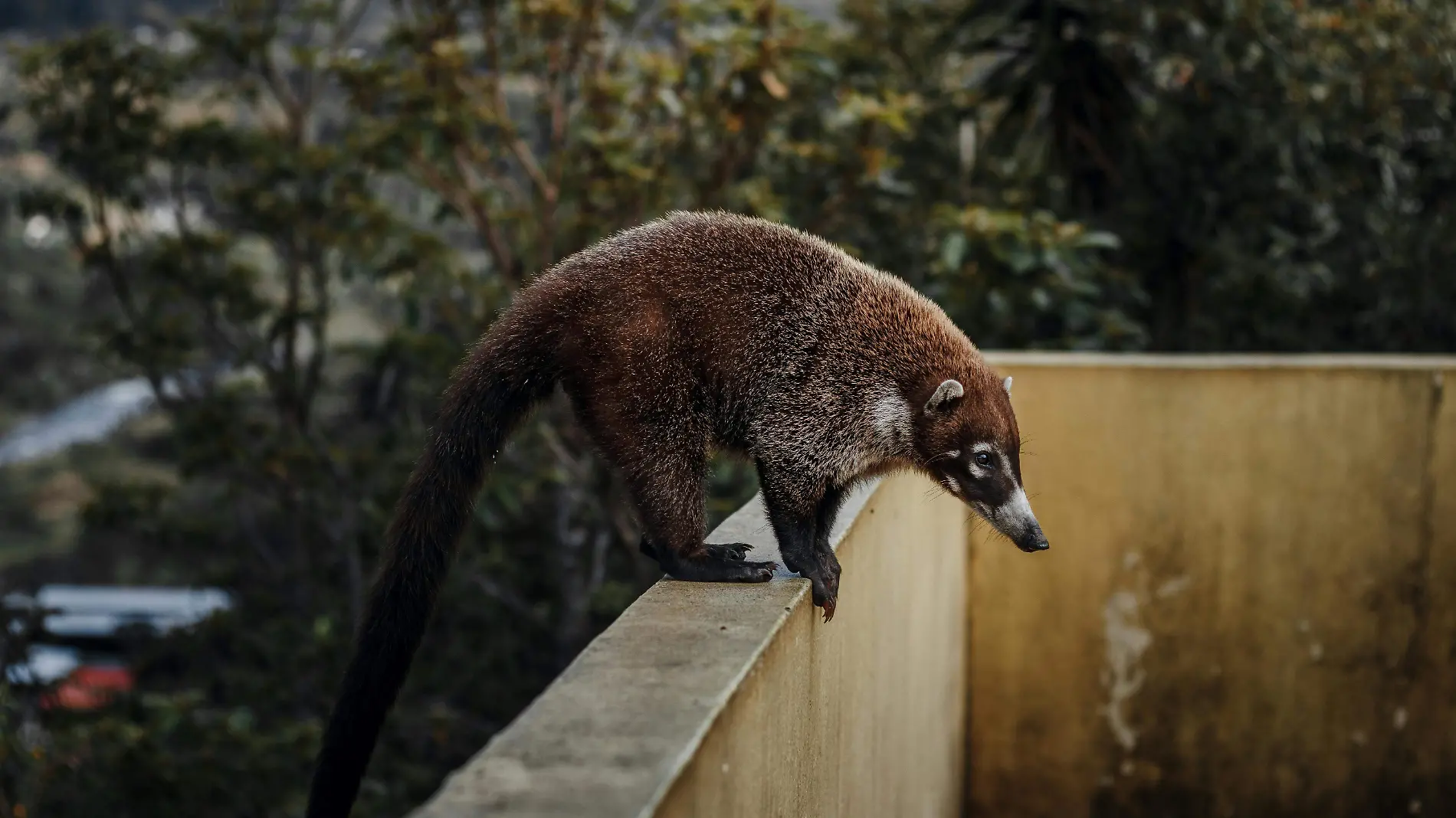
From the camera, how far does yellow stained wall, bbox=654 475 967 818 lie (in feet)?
6.79

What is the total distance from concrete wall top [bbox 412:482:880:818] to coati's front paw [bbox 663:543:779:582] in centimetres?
8

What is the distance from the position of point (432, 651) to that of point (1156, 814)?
144 inches

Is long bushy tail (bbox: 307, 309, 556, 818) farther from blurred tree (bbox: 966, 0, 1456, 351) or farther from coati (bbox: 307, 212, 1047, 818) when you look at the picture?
blurred tree (bbox: 966, 0, 1456, 351)

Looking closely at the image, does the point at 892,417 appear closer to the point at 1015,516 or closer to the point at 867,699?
the point at 1015,516

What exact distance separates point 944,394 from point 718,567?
658 millimetres

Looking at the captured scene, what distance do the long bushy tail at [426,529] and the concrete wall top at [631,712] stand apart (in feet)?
1.37

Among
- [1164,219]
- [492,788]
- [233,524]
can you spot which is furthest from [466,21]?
[492,788]

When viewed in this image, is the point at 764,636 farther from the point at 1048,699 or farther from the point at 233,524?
the point at 233,524

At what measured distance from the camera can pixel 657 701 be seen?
1901mm

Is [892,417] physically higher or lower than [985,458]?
higher

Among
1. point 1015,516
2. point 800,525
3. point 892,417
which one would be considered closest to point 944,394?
point 892,417

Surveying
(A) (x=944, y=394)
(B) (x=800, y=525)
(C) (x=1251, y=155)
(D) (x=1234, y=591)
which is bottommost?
(D) (x=1234, y=591)

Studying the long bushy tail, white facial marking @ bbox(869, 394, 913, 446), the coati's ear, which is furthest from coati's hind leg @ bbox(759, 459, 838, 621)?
the long bushy tail

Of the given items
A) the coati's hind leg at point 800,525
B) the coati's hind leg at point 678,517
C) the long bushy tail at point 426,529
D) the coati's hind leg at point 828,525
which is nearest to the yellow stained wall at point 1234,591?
the coati's hind leg at point 828,525
